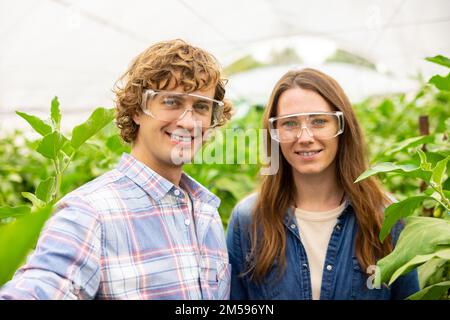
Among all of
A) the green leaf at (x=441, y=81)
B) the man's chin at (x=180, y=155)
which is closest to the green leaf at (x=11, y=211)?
the man's chin at (x=180, y=155)

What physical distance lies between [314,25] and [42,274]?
9840 mm

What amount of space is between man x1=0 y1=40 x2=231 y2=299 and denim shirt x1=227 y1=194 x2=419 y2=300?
1.04 ft

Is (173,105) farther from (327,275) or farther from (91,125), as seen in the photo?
(327,275)

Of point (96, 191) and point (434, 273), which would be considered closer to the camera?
point (96, 191)

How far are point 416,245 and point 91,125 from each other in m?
0.79

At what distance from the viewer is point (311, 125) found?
5.61 ft

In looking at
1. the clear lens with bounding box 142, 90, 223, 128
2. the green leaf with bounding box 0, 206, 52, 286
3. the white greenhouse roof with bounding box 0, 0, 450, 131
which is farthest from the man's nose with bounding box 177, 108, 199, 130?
the white greenhouse roof with bounding box 0, 0, 450, 131

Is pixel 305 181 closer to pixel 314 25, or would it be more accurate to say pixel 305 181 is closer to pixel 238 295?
pixel 238 295

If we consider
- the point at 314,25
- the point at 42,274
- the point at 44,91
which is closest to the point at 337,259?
the point at 42,274

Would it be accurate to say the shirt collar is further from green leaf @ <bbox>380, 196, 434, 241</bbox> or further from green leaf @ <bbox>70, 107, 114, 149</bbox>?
green leaf @ <bbox>380, 196, 434, 241</bbox>

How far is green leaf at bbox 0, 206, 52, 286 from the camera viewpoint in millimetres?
475

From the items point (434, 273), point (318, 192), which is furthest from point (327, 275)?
point (434, 273)

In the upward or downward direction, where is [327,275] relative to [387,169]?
downward

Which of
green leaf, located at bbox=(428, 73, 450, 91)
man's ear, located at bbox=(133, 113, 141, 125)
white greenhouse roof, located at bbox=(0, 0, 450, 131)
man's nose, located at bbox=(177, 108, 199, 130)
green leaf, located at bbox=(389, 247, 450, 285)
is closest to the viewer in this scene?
green leaf, located at bbox=(389, 247, 450, 285)
